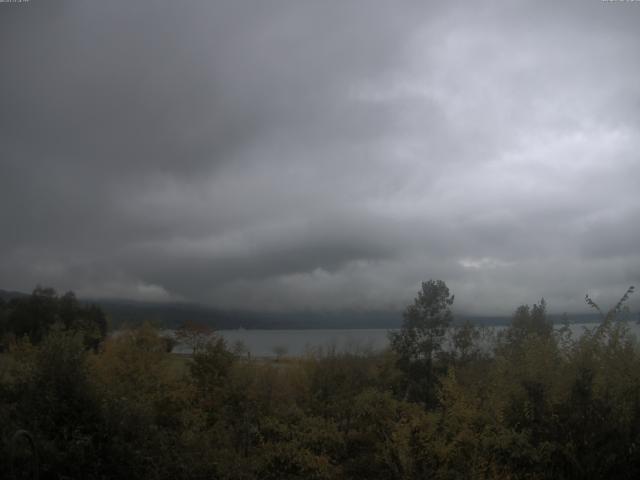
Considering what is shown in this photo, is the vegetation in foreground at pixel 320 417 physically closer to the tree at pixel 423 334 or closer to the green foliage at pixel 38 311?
the tree at pixel 423 334

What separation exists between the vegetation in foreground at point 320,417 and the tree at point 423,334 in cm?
358

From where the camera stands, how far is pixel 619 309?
12.1 metres

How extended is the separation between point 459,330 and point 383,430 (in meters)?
9.78

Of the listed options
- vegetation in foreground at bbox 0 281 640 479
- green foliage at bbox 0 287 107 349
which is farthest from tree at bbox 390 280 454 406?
green foliage at bbox 0 287 107 349

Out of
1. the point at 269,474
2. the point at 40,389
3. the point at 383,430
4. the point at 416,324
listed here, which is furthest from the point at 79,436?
the point at 416,324

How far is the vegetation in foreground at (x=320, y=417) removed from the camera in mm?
10430

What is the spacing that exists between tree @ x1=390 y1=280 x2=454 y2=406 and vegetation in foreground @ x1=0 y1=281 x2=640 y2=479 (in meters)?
3.58

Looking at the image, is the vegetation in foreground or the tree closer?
the vegetation in foreground

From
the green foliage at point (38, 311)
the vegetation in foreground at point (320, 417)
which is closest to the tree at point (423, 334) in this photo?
the vegetation in foreground at point (320, 417)

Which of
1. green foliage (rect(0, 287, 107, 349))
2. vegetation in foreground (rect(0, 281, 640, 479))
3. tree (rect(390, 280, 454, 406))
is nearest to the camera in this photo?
vegetation in foreground (rect(0, 281, 640, 479))

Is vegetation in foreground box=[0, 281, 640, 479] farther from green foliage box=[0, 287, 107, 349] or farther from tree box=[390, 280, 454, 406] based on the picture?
green foliage box=[0, 287, 107, 349]

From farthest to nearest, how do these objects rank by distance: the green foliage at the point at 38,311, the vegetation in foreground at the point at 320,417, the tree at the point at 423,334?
1. the green foliage at the point at 38,311
2. the tree at the point at 423,334
3. the vegetation in foreground at the point at 320,417

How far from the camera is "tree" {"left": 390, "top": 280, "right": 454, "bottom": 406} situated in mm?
21797

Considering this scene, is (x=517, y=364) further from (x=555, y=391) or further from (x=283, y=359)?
(x=283, y=359)
